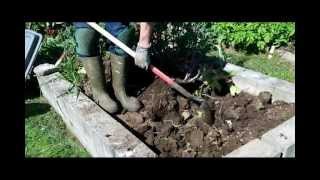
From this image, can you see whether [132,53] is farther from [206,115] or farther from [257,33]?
[257,33]

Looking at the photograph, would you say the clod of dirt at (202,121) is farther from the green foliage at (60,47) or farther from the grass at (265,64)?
the grass at (265,64)

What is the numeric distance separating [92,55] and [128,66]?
37 cm

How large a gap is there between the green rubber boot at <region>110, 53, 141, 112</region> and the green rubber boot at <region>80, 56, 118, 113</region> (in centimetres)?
10

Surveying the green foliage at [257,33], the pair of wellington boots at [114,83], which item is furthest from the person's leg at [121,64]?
the green foliage at [257,33]

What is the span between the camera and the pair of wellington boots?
4.09 m

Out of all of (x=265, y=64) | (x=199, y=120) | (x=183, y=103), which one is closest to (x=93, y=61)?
(x=183, y=103)

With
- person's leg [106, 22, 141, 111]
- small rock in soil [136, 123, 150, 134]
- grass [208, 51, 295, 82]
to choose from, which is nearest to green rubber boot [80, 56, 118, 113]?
person's leg [106, 22, 141, 111]

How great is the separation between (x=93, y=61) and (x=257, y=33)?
2.81 m

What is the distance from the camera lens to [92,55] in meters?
4.09

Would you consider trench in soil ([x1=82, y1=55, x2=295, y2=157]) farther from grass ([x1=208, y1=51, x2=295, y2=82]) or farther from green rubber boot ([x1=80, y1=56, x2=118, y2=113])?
grass ([x1=208, y1=51, x2=295, y2=82])
